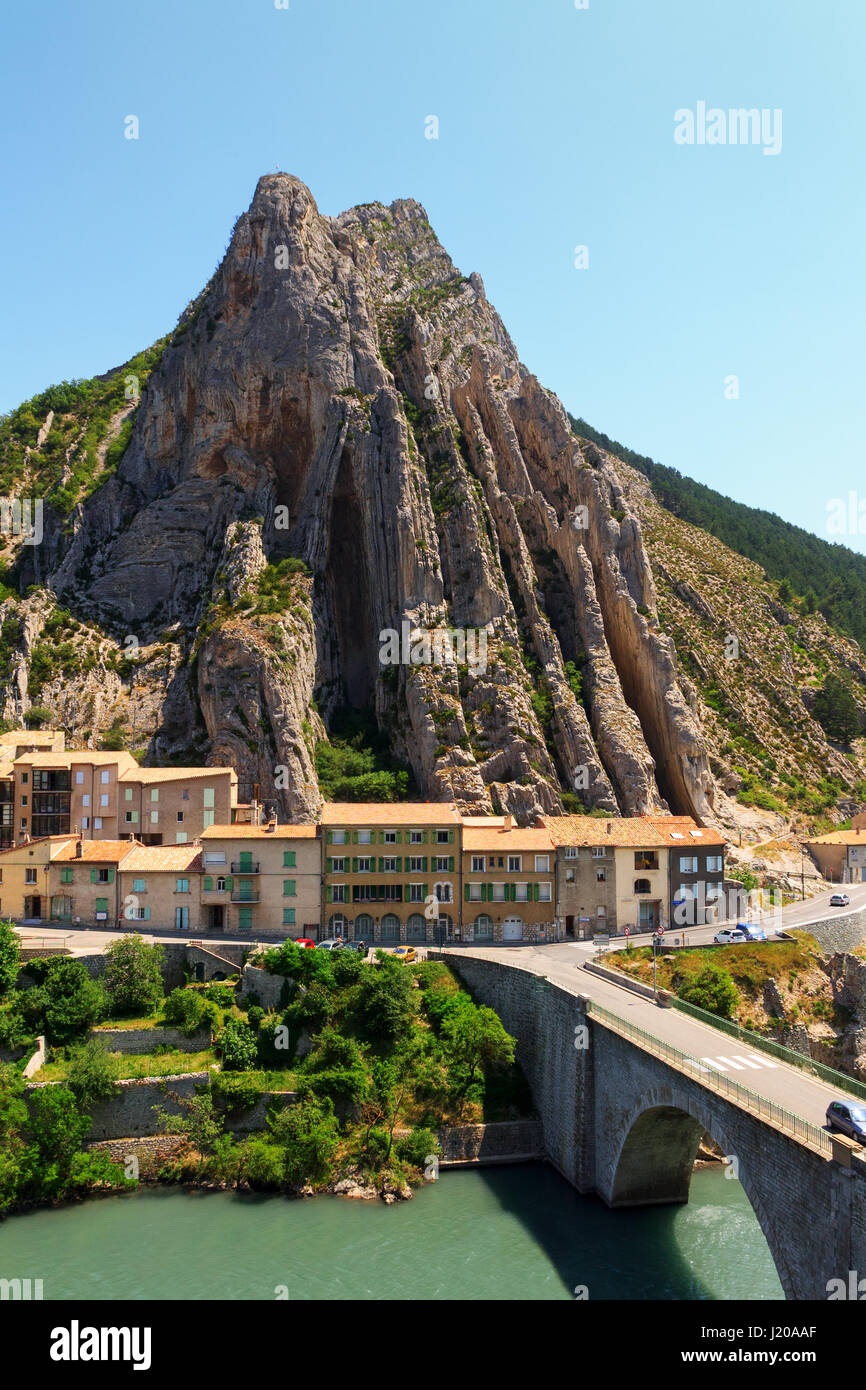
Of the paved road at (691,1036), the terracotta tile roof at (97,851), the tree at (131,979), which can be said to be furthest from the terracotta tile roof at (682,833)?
the terracotta tile roof at (97,851)

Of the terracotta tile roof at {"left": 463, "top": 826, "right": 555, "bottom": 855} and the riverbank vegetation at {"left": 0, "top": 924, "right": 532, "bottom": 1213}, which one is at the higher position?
the terracotta tile roof at {"left": 463, "top": 826, "right": 555, "bottom": 855}

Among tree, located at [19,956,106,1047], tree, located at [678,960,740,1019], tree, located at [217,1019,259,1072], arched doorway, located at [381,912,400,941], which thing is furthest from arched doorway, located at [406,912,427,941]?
tree, located at [19,956,106,1047]

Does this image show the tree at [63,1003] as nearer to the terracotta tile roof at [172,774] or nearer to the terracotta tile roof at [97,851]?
the terracotta tile roof at [97,851]

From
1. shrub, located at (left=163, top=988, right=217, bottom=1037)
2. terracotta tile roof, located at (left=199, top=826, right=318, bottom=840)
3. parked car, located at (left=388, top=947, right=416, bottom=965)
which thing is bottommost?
shrub, located at (left=163, top=988, right=217, bottom=1037)

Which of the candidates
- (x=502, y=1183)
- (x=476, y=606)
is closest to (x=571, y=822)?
(x=502, y=1183)

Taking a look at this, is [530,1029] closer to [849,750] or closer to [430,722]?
[430,722]

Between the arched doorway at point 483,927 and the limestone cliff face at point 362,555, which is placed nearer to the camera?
the arched doorway at point 483,927

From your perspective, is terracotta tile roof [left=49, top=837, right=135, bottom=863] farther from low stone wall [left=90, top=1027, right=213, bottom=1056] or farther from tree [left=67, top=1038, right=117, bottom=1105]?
tree [left=67, top=1038, right=117, bottom=1105]

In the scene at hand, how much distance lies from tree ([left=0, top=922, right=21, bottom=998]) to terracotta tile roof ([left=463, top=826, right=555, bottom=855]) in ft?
87.7

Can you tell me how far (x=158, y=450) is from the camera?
4471 inches

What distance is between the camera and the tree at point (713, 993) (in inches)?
1927

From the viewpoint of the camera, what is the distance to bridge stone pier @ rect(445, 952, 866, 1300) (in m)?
24.4

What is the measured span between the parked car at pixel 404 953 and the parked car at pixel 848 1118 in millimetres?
29400

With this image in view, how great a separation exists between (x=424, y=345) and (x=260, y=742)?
2168 inches
